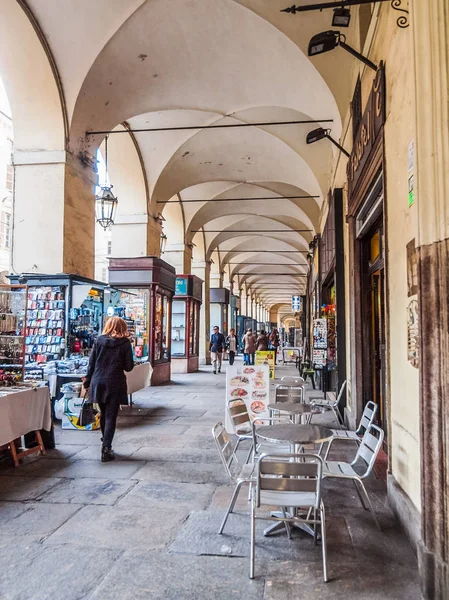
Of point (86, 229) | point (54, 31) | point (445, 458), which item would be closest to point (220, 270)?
point (86, 229)

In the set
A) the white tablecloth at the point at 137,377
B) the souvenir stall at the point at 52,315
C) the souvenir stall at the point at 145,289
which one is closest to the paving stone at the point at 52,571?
the souvenir stall at the point at 52,315

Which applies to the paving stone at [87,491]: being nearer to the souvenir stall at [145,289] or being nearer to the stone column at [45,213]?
the stone column at [45,213]

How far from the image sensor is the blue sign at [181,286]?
47.8 feet

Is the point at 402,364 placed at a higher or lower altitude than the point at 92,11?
lower

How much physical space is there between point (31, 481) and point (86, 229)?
493 cm

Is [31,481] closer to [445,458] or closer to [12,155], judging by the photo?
[445,458]

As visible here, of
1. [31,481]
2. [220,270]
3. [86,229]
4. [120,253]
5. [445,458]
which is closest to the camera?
[445,458]

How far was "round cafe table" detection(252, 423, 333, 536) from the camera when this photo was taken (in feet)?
10.4

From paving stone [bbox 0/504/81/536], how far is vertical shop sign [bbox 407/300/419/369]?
2612 millimetres

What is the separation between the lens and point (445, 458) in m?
2.40

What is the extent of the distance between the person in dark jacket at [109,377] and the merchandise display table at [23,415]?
0.52 m

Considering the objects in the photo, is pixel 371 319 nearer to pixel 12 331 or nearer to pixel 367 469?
pixel 367 469

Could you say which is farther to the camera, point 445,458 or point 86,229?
point 86,229

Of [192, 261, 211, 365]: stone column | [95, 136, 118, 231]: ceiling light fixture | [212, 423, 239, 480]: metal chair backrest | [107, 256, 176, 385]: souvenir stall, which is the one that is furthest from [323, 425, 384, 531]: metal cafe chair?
[192, 261, 211, 365]: stone column
